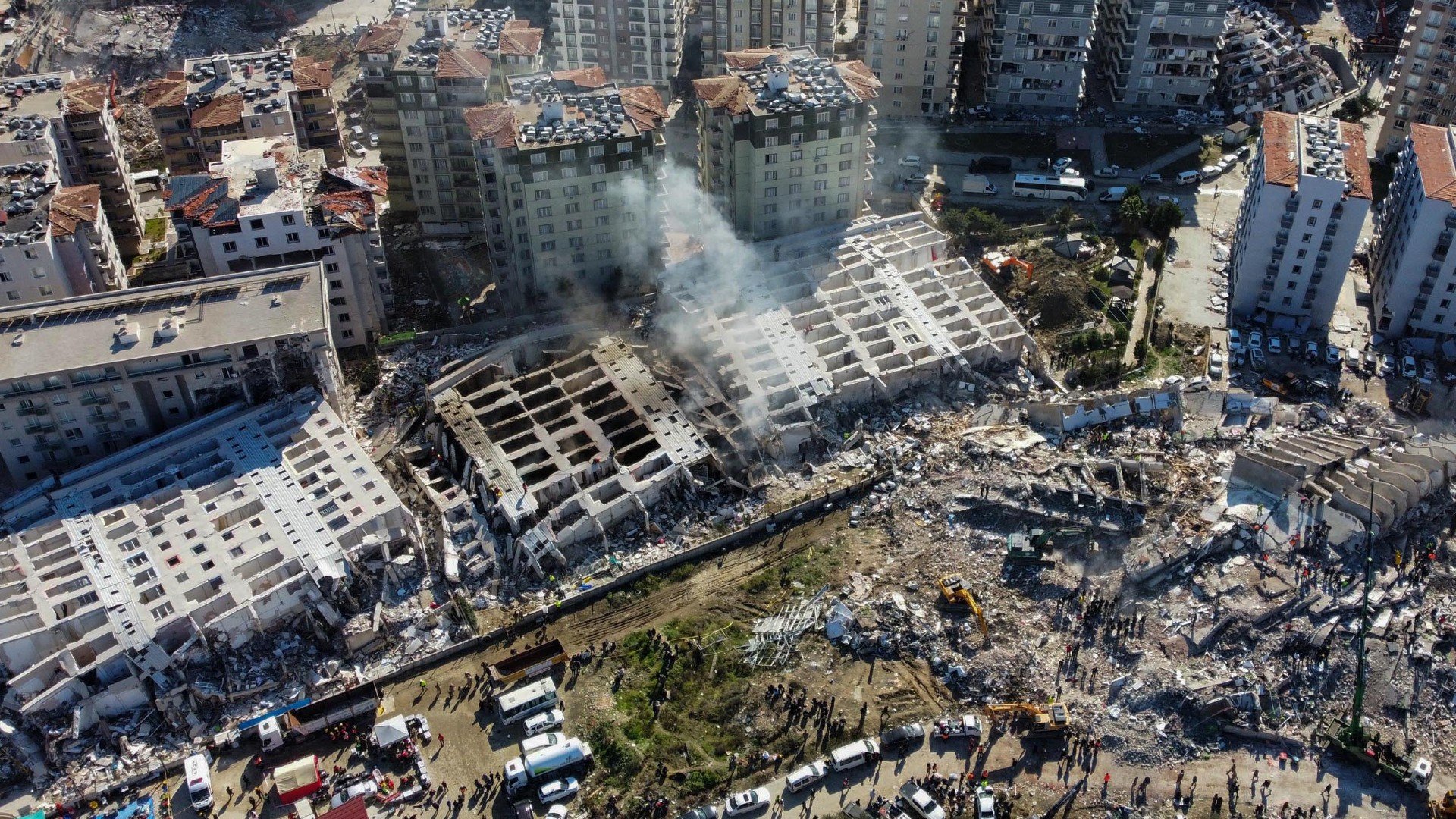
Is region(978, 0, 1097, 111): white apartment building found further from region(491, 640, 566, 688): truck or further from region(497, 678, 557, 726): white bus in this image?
region(497, 678, 557, 726): white bus

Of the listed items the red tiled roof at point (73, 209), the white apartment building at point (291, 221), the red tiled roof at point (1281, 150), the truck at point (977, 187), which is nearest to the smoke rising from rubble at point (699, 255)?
the white apartment building at point (291, 221)

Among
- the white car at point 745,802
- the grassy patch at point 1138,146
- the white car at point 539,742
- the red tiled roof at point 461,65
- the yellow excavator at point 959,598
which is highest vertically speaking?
the red tiled roof at point 461,65

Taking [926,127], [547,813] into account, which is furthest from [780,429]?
[926,127]

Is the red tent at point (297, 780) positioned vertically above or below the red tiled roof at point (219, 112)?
below

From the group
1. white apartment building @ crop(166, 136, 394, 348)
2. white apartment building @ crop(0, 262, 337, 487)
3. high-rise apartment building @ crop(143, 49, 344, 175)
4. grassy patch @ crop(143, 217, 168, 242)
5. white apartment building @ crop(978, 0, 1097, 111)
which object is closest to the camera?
white apartment building @ crop(0, 262, 337, 487)

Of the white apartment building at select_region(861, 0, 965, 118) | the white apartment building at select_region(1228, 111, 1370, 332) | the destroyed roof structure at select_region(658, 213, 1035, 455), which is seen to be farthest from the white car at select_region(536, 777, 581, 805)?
the white apartment building at select_region(861, 0, 965, 118)

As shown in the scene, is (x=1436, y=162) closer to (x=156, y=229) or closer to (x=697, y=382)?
(x=697, y=382)

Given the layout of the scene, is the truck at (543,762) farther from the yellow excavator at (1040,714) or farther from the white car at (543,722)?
the yellow excavator at (1040,714)
